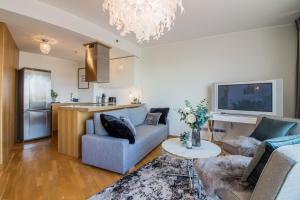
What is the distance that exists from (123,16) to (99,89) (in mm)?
4190

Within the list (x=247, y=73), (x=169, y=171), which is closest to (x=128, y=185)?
(x=169, y=171)

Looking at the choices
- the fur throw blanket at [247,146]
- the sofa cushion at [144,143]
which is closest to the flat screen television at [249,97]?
the fur throw blanket at [247,146]

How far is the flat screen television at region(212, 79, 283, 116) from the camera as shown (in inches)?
116

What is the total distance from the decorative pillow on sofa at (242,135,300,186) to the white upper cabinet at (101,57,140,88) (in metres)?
3.78

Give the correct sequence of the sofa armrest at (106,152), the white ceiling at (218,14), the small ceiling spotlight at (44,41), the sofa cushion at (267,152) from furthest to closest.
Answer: the small ceiling spotlight at (44,41)
the white ceiling at (218,14)
the sofa armrest at (106,152)
the sofa cushion at (267,152)

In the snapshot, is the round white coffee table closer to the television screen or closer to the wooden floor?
the wooden floor

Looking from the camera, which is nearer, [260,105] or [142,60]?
[260,105]

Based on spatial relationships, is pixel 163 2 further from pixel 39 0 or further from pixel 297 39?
pixel 297 39

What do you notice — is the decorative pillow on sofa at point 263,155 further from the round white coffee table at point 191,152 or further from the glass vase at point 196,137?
the glass vase at point 196,137

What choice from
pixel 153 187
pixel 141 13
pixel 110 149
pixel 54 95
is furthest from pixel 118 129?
pixel 54 95

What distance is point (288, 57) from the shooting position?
322cm

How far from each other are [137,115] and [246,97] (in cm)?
236

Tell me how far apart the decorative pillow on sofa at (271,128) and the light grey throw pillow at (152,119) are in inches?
79.0

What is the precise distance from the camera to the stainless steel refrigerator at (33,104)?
3887 mm
